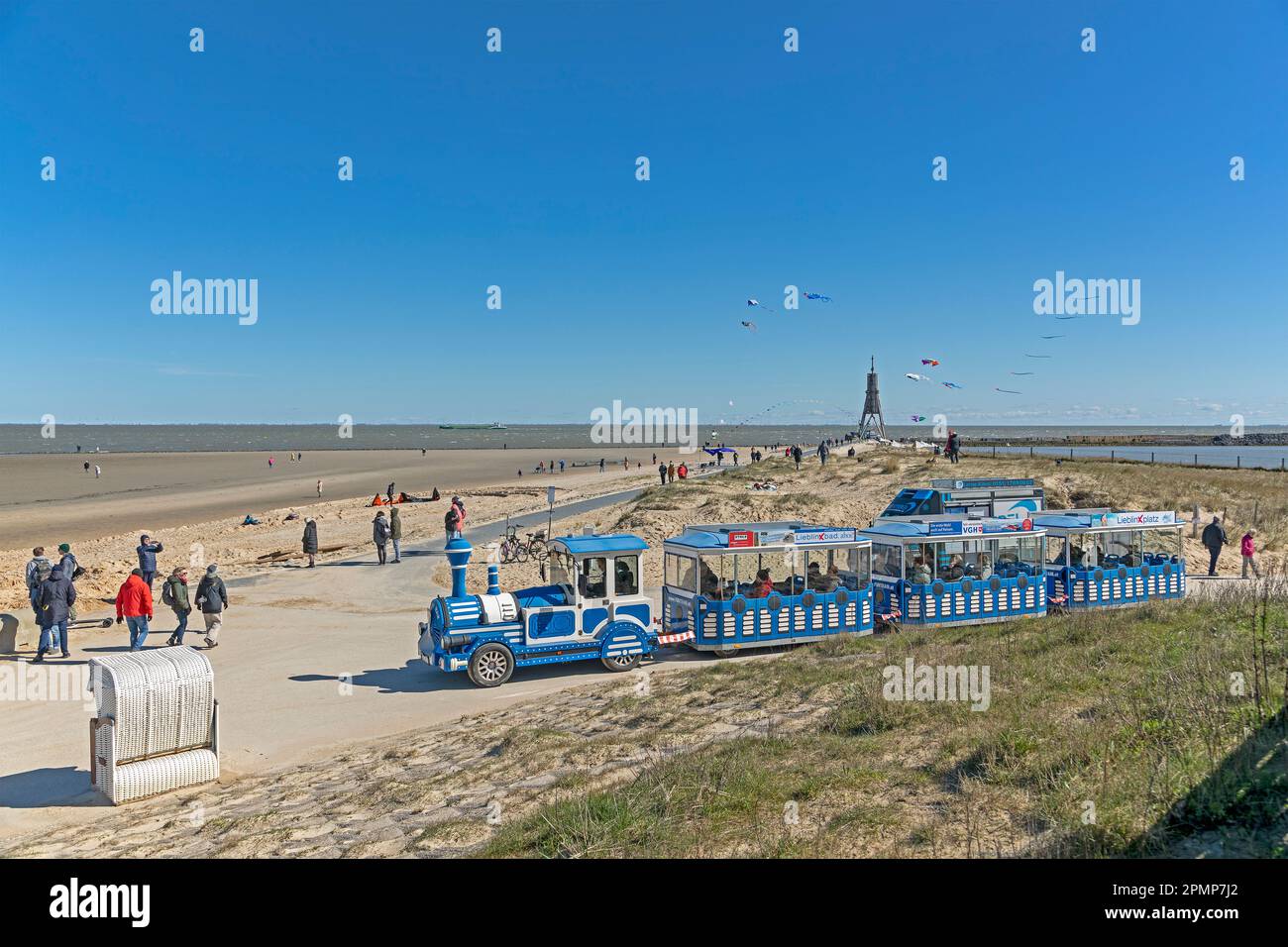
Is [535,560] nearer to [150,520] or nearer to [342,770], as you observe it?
[342,770]

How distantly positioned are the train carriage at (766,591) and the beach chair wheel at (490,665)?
3571 millimetres

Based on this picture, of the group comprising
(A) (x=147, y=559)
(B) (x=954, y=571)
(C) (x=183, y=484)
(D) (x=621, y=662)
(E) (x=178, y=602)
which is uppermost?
(C) (x=183, y=484)

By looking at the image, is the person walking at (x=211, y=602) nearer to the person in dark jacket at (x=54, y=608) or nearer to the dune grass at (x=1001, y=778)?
the person in dark jacket at (x=54, y=608)

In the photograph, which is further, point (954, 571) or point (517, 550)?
point (517, 550)

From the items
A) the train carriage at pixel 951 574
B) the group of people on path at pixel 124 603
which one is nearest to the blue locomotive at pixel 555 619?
the group of people on path at pixel 124 603

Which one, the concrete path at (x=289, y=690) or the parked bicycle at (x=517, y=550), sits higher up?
the parked bicycle at (x=517, y=550)

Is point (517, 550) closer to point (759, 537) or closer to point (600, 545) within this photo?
point (600, 545)

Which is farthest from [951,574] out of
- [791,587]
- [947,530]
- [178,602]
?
[178,602]

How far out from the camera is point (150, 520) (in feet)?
145

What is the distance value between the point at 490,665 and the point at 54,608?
850 centimetres

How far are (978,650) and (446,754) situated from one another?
299 inches

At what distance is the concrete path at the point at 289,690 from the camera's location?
33.2ft

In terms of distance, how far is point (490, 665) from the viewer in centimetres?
1395

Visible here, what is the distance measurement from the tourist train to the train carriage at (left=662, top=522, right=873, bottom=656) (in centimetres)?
3
